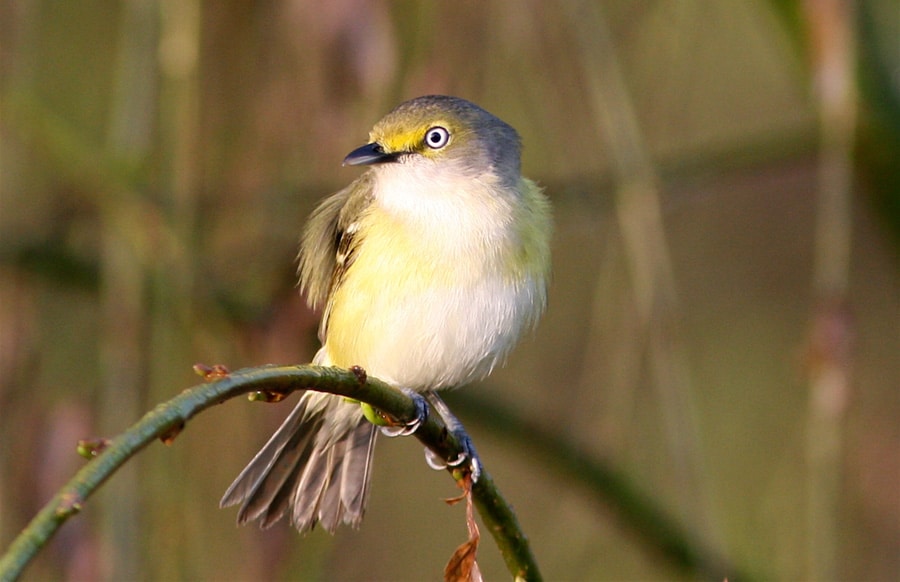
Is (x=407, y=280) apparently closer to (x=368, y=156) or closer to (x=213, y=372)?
(x=368, y=156)

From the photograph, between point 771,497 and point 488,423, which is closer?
point 488,423

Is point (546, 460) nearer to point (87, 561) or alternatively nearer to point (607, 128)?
point (607, 128)

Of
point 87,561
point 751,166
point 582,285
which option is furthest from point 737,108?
point 87,561

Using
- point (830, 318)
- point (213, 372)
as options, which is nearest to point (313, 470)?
point (830, 318)

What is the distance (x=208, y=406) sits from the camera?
6.16 feet

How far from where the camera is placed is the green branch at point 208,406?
5.31 feet

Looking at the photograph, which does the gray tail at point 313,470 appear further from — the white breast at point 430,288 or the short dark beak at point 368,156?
the short dark beak at point 368,156

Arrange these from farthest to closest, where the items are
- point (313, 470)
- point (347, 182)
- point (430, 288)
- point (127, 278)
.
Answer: point (347, 182) < point (127, 278) < point (313, 470) < point (430, 288)

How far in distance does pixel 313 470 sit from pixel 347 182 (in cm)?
138

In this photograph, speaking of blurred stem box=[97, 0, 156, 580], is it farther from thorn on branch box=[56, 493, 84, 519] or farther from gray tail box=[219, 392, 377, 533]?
thorn on branch box=[56, 493, 84, 519]

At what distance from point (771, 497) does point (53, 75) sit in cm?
433

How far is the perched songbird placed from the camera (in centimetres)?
384

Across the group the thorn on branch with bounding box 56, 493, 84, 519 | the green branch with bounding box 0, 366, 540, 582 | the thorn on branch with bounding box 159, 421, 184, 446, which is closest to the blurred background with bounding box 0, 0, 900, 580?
the green branch with bounding box 0, 366, 540, 582

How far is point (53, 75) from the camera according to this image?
21.4 feet
